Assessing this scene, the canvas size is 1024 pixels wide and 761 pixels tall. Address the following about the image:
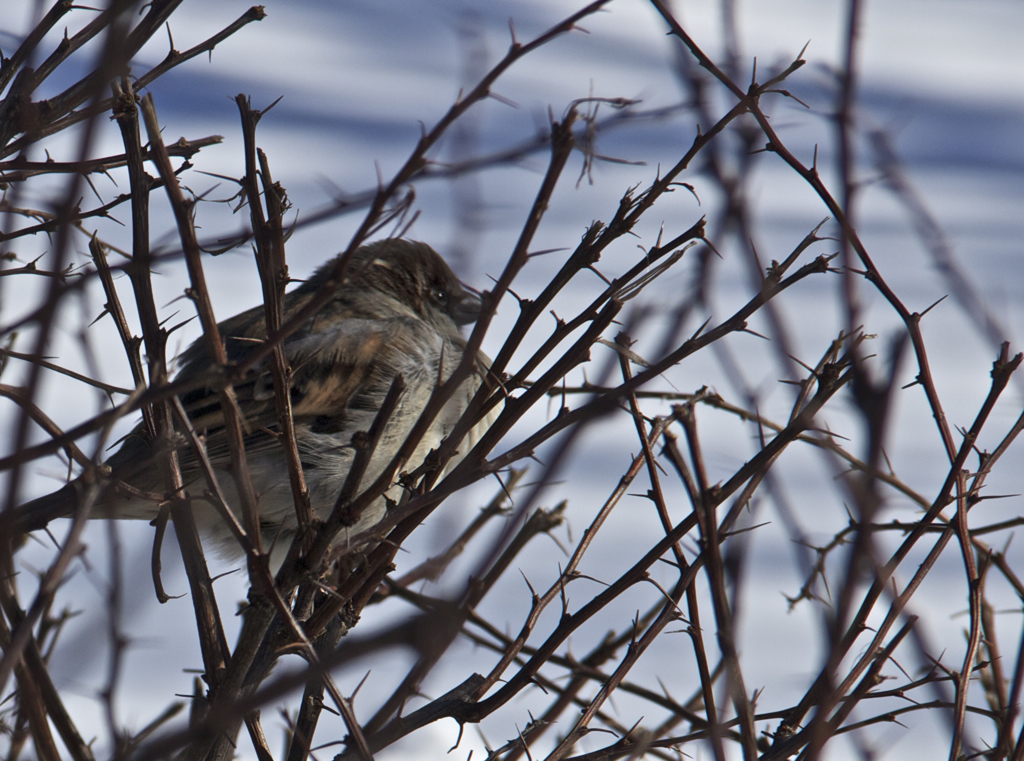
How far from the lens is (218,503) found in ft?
5.13

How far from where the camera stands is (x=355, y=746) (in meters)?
1.47

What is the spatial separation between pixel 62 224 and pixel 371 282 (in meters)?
3.18

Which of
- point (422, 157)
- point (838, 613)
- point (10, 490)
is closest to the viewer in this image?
point (838, 613)

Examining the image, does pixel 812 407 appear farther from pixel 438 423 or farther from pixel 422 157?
pixel 438 423

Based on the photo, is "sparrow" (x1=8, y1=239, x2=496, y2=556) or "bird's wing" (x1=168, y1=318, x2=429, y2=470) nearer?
"sparrow" (x1=8, y1=239, x2=496, y2=556)

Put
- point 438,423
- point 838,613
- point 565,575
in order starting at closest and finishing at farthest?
point 838,613 < point 565,575 < point 438,423

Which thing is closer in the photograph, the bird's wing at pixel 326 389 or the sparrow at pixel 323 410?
the sparrow at pixel 323 410

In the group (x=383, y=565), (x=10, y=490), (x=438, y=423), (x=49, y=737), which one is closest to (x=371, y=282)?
(x=438, y=423)

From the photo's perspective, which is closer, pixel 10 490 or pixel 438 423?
pixel 10 490

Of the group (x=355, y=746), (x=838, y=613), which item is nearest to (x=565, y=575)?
(x=355, y=746)

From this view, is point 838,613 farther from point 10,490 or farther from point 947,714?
point 947,714

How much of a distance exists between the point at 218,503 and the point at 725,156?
3.01 ft

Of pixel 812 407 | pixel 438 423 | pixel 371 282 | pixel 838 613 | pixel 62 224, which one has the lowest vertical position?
pixel 838 613

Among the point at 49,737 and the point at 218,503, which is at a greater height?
the point at 218,503
